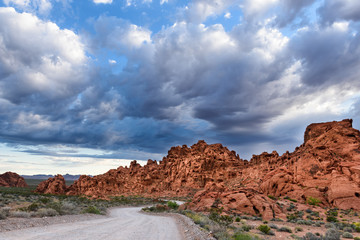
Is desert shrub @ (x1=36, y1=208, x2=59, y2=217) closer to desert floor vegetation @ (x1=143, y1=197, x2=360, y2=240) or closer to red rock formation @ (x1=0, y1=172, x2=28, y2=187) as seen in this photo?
desert floor vegetation @ (x1=143, y1=197, x2=360, y2=240)

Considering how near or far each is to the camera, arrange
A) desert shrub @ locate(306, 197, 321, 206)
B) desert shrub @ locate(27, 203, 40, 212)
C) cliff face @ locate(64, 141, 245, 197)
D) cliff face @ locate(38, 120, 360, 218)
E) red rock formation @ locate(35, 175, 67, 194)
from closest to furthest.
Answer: desert shrub @ locate(27, 203, 40, 212), cliff face @ locate(38, 120, 360, 218), desert shrub @ locate(306, 197, 321, 206), red rock formation @ locate(35, 175, 67, 194), cliff face @ locate(64, 141, 245, 197)

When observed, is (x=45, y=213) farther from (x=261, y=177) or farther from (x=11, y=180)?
(x=11, y=180)

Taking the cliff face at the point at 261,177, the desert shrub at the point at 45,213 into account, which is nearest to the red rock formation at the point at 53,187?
the cliff face at the point at 261,177

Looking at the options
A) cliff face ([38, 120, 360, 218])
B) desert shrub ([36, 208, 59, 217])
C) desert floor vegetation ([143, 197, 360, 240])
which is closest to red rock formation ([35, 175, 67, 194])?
cliff face ([38, 120, 360, 218])

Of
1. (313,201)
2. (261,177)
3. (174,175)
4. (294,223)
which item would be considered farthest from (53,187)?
(294,223)

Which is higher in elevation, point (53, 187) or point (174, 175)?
point (174, 175)

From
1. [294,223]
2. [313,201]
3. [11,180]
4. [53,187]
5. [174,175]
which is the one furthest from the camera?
[11,180]

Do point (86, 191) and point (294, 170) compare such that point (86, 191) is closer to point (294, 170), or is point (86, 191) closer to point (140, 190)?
point (140, 190)

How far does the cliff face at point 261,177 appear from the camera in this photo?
35.3m

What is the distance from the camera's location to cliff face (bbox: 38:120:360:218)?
35.3m

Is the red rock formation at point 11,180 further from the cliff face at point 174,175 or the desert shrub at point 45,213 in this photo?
the desert shrub at point 45,213

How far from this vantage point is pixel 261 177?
66.0 m

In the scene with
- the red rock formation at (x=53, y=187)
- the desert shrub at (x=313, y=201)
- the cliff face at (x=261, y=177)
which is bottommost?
the red rock formation at (x=53, y=187)

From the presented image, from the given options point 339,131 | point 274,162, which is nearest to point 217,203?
point 339,131
